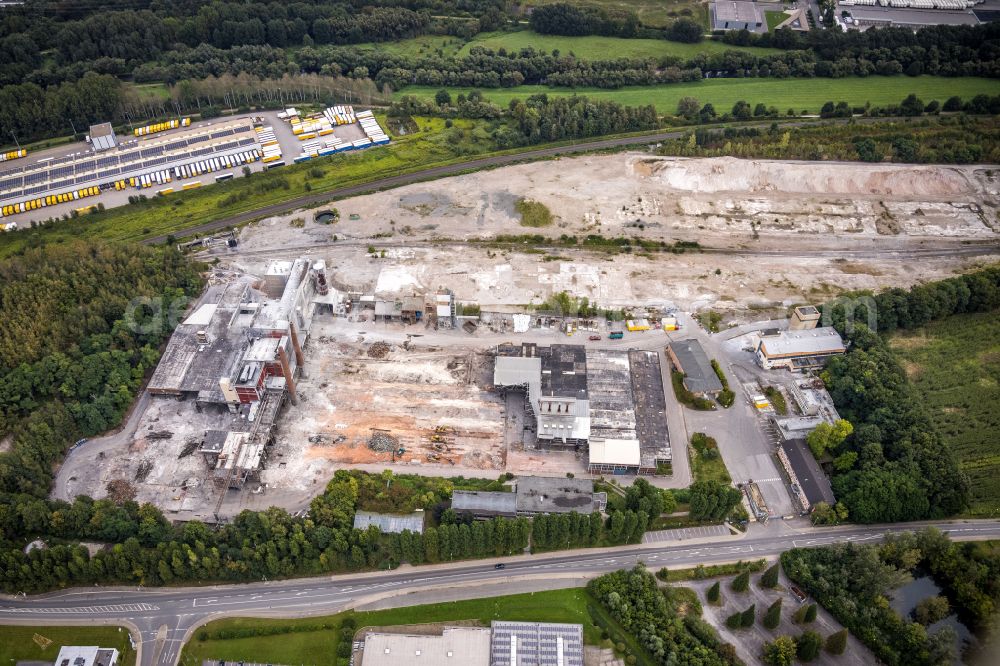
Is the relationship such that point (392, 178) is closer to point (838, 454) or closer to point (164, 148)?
point (164, 148)

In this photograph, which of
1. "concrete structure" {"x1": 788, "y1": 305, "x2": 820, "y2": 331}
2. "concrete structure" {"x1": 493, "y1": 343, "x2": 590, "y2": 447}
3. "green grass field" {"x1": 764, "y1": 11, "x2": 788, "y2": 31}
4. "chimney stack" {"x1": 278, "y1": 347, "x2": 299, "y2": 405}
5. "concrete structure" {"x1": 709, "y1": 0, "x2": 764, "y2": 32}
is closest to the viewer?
"concrete structure" {"x1": 493, "y1": 343, "x2": 590, "y2": 447}

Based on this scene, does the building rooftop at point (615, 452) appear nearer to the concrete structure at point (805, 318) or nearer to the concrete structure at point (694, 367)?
the concrete structure at point (694, 367)

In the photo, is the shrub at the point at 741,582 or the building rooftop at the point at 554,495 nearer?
the shrub at the point at 741,582

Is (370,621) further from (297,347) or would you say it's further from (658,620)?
(297,347)

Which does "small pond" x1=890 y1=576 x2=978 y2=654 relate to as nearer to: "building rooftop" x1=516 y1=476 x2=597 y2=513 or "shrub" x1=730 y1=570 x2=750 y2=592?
"shrub" x1=730 y1=570 x2=750 y2=592

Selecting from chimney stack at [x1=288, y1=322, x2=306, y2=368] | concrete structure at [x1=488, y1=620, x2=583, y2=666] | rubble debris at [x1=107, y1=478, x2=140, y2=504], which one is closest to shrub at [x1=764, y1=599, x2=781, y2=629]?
concrete structure at [x1=488, y1=620, x2=583, y2=666]

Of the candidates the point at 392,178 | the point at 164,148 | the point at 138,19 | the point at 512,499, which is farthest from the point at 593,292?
the point at 138,19

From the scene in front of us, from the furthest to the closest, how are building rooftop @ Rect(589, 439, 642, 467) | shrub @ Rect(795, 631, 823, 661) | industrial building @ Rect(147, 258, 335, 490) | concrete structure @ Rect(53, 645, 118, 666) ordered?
industrial building @ Rect(147, 258, 335, 490) < building rooftop @ Rect(589, 439, 642, 467) < concrete structure @ Rect(53, 645, 118, 666) < shrub @ Rect(795, 631, 823, 661)

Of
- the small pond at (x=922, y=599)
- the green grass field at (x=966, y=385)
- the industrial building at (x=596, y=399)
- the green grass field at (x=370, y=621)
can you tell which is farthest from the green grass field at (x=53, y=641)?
the green grass field at (x=966, y=385)
